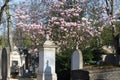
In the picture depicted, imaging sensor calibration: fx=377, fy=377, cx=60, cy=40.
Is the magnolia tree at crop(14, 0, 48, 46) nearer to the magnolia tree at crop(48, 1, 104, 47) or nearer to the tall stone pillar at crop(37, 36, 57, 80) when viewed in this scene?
the magnolia tree at crop(48, 1, 104, 47)

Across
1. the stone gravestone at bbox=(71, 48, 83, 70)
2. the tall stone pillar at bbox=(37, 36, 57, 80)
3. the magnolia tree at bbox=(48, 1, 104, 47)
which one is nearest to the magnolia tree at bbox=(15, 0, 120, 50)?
the magnolia tree at bbox=(48, 1, 104, 47)

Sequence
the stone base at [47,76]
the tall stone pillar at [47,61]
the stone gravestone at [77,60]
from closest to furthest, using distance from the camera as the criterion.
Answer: the stone gravestone at [77,60] < the stone base at [47,76] < the tall stone pillar at [47,61]

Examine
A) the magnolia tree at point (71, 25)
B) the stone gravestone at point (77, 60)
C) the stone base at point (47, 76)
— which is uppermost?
the magnolia tree at point (71, 25)

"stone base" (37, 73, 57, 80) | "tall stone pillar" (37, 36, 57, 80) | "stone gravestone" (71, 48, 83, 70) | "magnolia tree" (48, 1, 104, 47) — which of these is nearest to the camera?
"stone gravestone" (71, 48, 83, 70)

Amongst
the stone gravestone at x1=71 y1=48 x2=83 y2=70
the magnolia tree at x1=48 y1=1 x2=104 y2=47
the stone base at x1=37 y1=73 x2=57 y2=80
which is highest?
the magnolia tree at x1=48 y1=1 x2=104 y2=47

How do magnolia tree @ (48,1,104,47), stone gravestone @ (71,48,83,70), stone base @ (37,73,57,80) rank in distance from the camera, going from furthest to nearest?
magnolia tree @ (48,1,104,47) → stone base @ (37,73,57,80) → stone gravestone @ (71,48,83,70)

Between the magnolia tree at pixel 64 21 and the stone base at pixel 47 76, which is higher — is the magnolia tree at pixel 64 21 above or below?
above

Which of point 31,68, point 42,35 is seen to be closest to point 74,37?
point 42,35

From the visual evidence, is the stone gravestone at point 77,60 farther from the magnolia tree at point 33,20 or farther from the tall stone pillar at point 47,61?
the magnolia tree at point 33,20

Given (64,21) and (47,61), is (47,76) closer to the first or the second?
(47,61)

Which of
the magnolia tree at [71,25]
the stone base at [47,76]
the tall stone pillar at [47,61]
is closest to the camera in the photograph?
the stone base at [47,76]

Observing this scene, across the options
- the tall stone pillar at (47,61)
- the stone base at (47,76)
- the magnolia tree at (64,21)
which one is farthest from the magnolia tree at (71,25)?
the stone base at (47,76)

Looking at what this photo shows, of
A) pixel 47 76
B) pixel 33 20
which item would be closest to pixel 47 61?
pixel 47 76

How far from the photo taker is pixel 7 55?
15930mm
